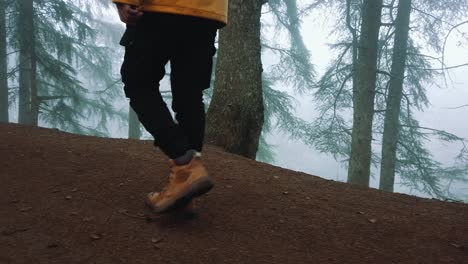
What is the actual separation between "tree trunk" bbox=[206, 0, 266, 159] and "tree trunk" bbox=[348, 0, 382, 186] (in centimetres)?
458

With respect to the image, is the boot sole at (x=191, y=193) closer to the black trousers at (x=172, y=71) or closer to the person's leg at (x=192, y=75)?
the black trousers at (x=172, y=71)

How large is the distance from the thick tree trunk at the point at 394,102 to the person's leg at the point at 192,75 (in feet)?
28.7

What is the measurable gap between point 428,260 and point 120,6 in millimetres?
2275

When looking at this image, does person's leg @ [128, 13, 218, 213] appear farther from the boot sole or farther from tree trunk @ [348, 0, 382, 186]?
tree trunk @ [348, 0, 382, 186]

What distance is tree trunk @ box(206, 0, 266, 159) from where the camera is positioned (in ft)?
16.1

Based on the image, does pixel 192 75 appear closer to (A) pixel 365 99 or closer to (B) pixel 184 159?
(B) pixel 184 159

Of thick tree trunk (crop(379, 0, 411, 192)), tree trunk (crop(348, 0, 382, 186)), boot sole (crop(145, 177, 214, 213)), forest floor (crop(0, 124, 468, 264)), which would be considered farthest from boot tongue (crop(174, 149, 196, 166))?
thick tree trunk (crop(379, 0, 411, 192))

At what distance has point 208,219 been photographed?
2.53 metres

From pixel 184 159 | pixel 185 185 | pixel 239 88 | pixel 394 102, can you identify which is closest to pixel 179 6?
pixel 184 159

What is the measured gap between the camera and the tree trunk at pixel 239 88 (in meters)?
4.92

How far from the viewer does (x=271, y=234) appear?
2426 millimetres

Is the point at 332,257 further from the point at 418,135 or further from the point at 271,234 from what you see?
the point at 418,135

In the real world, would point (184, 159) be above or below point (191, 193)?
above

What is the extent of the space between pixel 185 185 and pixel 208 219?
39 centimetres
